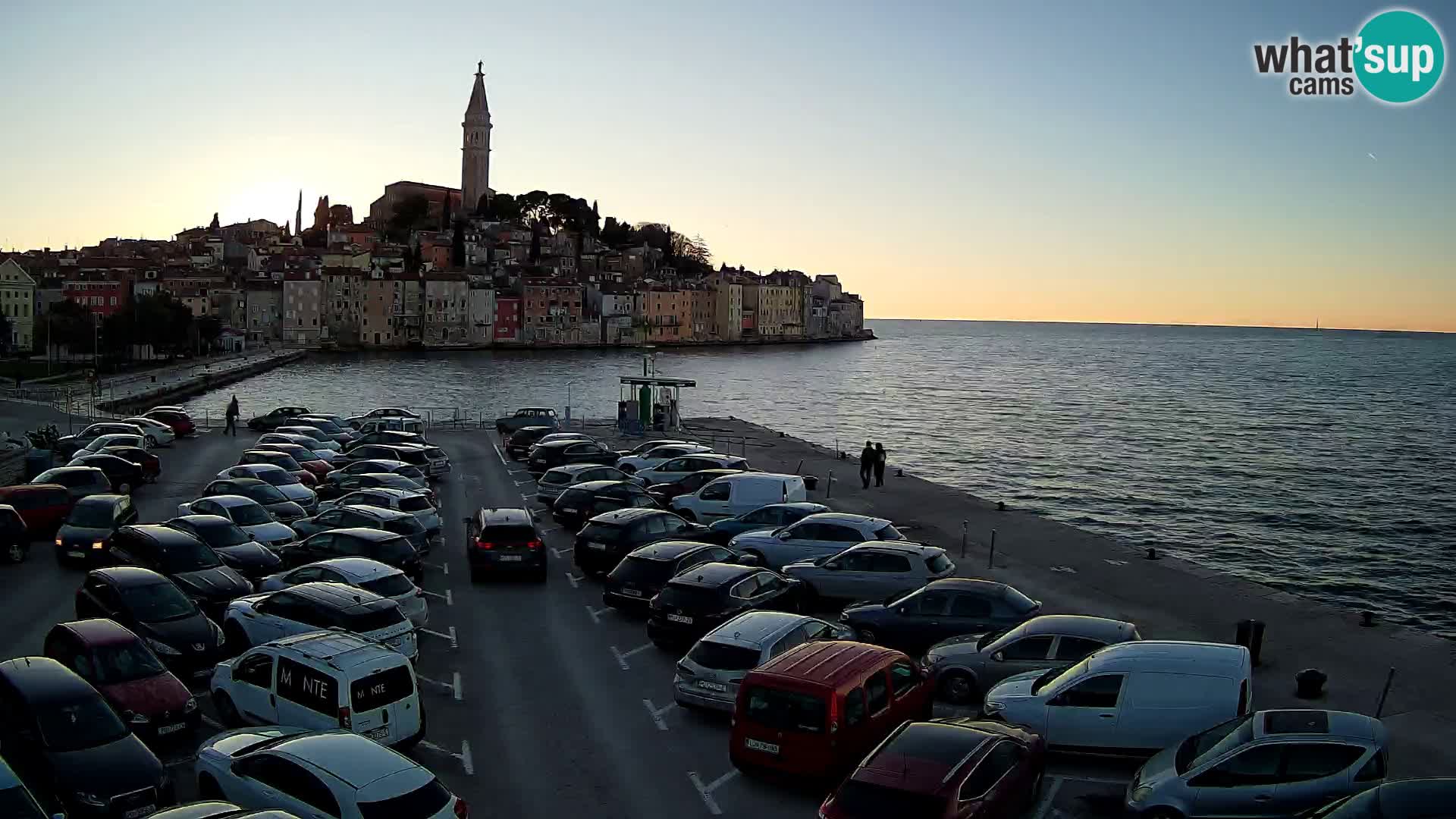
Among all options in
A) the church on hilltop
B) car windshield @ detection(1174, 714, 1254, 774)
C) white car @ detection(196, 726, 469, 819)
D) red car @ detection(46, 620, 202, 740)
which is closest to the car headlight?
red car @ detection(46, 620, 202, 740)

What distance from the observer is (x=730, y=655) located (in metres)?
10.8

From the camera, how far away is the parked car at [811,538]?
17047mm

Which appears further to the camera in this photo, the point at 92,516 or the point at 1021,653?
the point at 92,516

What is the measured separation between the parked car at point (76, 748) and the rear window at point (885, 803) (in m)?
5.21

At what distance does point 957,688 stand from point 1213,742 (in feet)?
11.0

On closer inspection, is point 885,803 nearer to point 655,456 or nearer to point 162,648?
point 162,648

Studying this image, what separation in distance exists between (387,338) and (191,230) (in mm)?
86967

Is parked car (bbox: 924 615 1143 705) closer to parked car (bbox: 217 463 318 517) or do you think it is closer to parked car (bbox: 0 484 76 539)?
parked car (bbox: 217 463 318 517)

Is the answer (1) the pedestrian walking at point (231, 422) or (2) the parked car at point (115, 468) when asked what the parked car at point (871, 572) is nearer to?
(2) the parked car at point (115, 468)

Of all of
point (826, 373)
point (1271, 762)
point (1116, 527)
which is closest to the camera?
point (1271, 762)

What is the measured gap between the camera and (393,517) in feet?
56.9

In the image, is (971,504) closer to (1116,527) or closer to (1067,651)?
(1116,527)

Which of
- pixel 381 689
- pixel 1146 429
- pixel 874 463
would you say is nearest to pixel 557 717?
pixel 381 689

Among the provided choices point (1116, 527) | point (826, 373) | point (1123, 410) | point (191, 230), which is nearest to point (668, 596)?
point (1116, 527)
